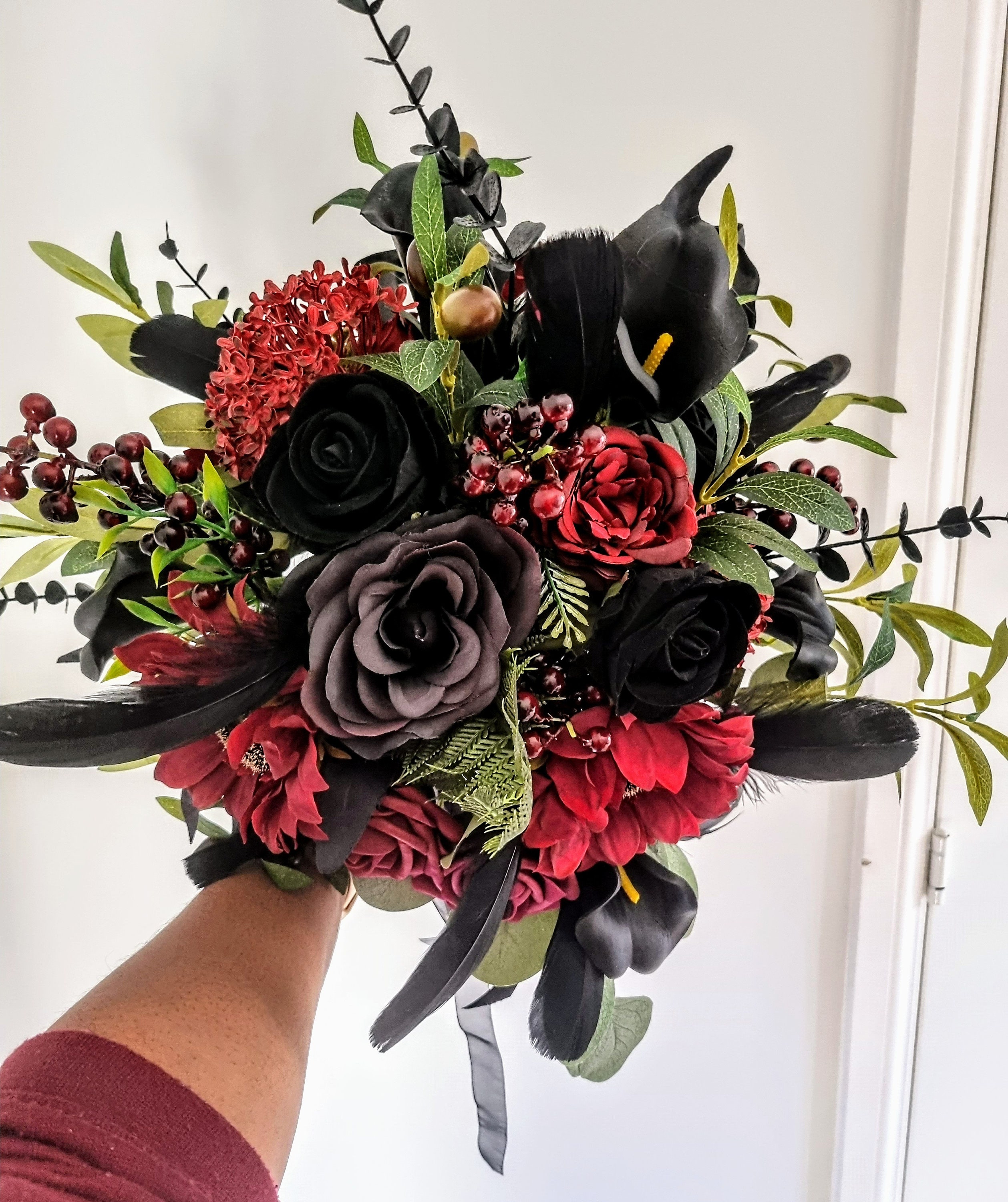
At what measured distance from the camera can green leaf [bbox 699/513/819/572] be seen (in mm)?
405

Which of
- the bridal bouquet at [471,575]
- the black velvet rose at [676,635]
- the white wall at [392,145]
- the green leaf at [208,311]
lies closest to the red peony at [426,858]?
the bridal bouquet at [471,575]

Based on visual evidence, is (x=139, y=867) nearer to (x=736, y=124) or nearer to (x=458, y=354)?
(x=458, y=354)

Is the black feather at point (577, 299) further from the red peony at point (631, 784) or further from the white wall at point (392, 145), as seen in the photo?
the white wall at point (392, 145)

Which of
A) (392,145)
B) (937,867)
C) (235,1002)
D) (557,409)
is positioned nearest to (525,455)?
(557,409)

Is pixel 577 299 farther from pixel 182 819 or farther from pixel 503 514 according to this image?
pixel 182 819

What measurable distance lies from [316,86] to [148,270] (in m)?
0.24

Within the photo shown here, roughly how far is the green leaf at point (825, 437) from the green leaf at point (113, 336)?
0.39 metres

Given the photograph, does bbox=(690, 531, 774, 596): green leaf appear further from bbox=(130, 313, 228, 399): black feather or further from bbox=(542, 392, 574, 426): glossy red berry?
bbox=(130, 313, 228, 399): black feather

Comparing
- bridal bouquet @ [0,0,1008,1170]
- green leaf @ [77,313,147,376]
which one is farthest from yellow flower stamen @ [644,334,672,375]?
green leaf @ [77,313,147,376]

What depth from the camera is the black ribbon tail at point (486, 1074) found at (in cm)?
66

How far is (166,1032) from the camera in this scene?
0.39m

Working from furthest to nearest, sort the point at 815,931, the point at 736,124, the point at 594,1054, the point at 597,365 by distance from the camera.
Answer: the point at 815,931 < the point at 736,124 < the point at 594,1054 < the point at 597,365

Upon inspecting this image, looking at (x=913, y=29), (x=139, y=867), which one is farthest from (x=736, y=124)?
(x=139, y=867)

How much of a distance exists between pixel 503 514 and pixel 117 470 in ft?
0.71
